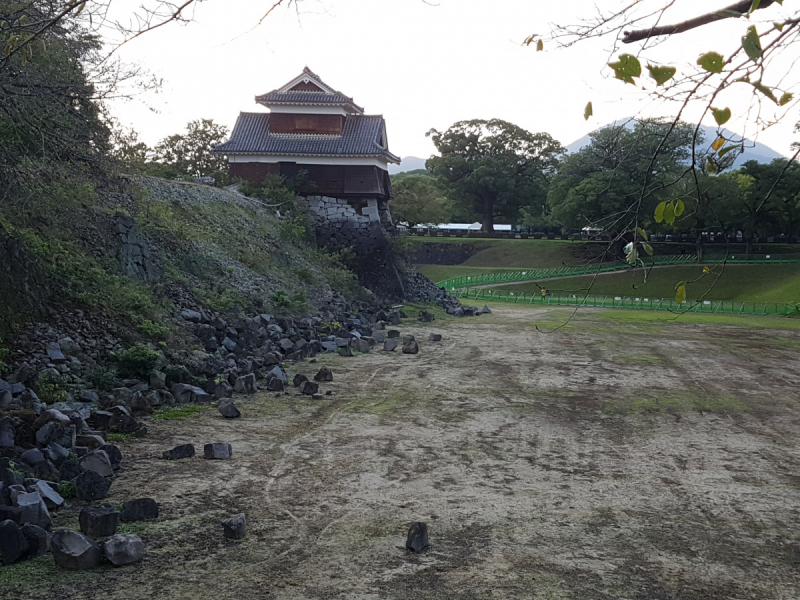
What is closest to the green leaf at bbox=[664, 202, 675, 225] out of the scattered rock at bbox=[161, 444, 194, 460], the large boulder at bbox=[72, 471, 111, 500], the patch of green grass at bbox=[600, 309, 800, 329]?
the large boulder at bbox=[72, 471, 111, 500]

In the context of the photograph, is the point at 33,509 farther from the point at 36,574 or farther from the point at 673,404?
the point at 673,404

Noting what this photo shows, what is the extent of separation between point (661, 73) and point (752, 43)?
1.19ft

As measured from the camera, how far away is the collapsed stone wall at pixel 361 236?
3284 centimetres

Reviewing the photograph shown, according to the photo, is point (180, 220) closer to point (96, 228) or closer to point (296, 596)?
point (96, 228)

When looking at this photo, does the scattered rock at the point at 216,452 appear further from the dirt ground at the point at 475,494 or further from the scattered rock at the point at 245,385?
the scattered rock at the point at 245,385

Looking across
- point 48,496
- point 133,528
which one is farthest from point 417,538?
point 48,496

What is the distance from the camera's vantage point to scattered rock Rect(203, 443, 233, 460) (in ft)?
30.8

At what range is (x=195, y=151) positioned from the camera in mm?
38531

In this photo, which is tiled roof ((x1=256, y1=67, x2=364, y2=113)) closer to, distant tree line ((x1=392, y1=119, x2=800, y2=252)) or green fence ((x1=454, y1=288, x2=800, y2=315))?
green fence ((x1=454, y1=288, x2=800, y2=315))

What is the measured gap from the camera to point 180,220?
79.2ft

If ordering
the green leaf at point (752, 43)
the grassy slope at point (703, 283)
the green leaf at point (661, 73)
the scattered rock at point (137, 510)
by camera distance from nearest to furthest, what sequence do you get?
1. the green leaf at point (752, 43)
2. the green leaf at point (661, 73)
3. the scattered rock at point (137, 510)
4. the grassy slope at point (703, 283)

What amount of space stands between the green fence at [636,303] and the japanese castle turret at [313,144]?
1172 cm

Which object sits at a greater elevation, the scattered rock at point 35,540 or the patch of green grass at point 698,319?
the scattered rock at point 35,540

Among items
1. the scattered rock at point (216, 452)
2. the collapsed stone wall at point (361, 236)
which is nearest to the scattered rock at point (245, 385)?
the scattered rock at point (216, 452)
